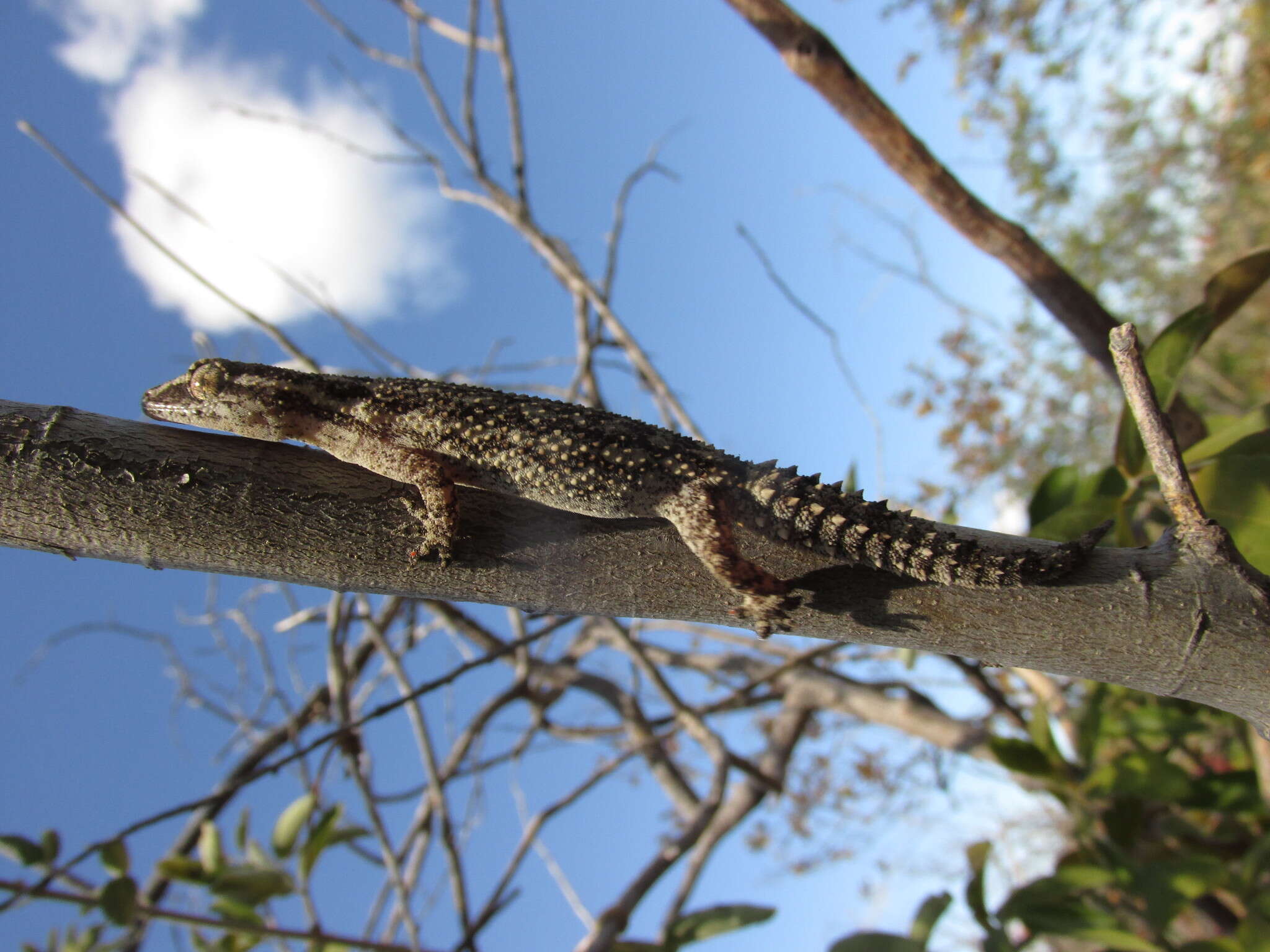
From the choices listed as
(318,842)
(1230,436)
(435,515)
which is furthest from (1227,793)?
(318,842)

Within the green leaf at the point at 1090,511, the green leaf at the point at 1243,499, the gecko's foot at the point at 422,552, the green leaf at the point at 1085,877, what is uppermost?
the gecko's foot at the point at 422,552

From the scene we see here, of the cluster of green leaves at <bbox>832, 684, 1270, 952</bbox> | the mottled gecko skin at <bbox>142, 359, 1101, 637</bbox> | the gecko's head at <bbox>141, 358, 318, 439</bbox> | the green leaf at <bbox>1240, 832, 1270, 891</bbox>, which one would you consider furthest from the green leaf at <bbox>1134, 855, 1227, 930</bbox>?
the gecko's head at <bbox>141, 358, 318, 439</bbox>

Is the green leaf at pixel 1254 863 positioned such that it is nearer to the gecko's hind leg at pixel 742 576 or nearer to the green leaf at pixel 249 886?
the gecko's hind leg at pixel 742 576

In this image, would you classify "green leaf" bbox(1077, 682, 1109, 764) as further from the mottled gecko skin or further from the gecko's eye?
the gecko's eye

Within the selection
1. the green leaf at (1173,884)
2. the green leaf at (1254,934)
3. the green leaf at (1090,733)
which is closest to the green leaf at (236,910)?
the green leaf at (1173,884)

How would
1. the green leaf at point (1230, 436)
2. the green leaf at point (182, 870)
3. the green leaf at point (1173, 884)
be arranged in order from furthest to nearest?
the green leaf at point (1173, 884)
the green leaf at point (182, 870)
the green leaf at point (1230, 436)

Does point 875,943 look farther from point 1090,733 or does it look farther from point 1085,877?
point 1090,733
